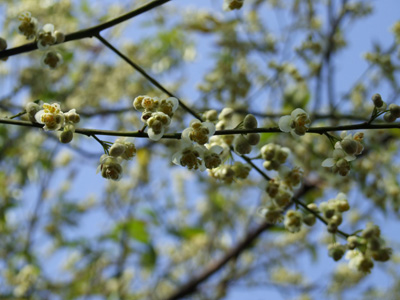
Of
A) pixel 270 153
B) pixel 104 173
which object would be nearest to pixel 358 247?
pixel 270 153

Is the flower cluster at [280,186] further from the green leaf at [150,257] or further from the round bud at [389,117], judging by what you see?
the green leaf at [150,257]

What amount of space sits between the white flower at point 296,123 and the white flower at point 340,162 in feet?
0.46

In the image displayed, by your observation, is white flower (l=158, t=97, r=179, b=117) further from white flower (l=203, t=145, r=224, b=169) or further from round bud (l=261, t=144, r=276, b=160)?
round bud (l=261, t=144, r=276, b=160)

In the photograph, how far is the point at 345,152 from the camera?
1.18 metres

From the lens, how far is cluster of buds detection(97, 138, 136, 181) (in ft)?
3.67

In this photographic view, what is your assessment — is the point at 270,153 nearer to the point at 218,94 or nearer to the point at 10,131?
Result: the point at 218,94

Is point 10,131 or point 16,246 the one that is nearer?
point 10,131

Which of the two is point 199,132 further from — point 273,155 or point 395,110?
point 395,110

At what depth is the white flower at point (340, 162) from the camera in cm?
119

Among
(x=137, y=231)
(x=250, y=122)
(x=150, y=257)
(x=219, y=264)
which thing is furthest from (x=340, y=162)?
(x=150, y=257)

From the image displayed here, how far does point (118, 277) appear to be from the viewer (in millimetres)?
3131

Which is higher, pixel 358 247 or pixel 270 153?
pixel 270 153

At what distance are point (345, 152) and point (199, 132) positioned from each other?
1.35ft

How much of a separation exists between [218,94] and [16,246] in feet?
7.66
